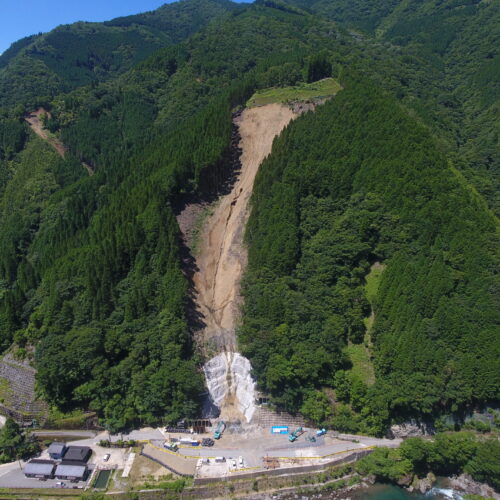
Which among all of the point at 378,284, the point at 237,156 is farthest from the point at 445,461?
the point at 237,156

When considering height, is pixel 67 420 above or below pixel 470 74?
below

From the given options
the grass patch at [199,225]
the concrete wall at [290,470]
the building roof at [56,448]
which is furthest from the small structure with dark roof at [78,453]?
the grass patch at [199,225]

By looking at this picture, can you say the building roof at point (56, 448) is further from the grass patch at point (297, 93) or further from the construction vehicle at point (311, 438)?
the grass patch at point (297, 93)

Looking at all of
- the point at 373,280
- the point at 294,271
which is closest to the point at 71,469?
the point at 294,271

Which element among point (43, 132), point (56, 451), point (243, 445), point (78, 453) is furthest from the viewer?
point (43, 132)

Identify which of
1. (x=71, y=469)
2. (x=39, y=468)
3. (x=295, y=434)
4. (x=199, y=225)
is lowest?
(x=71, y=469)

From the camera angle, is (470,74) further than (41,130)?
Yes

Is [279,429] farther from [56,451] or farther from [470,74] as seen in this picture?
[470,74]
